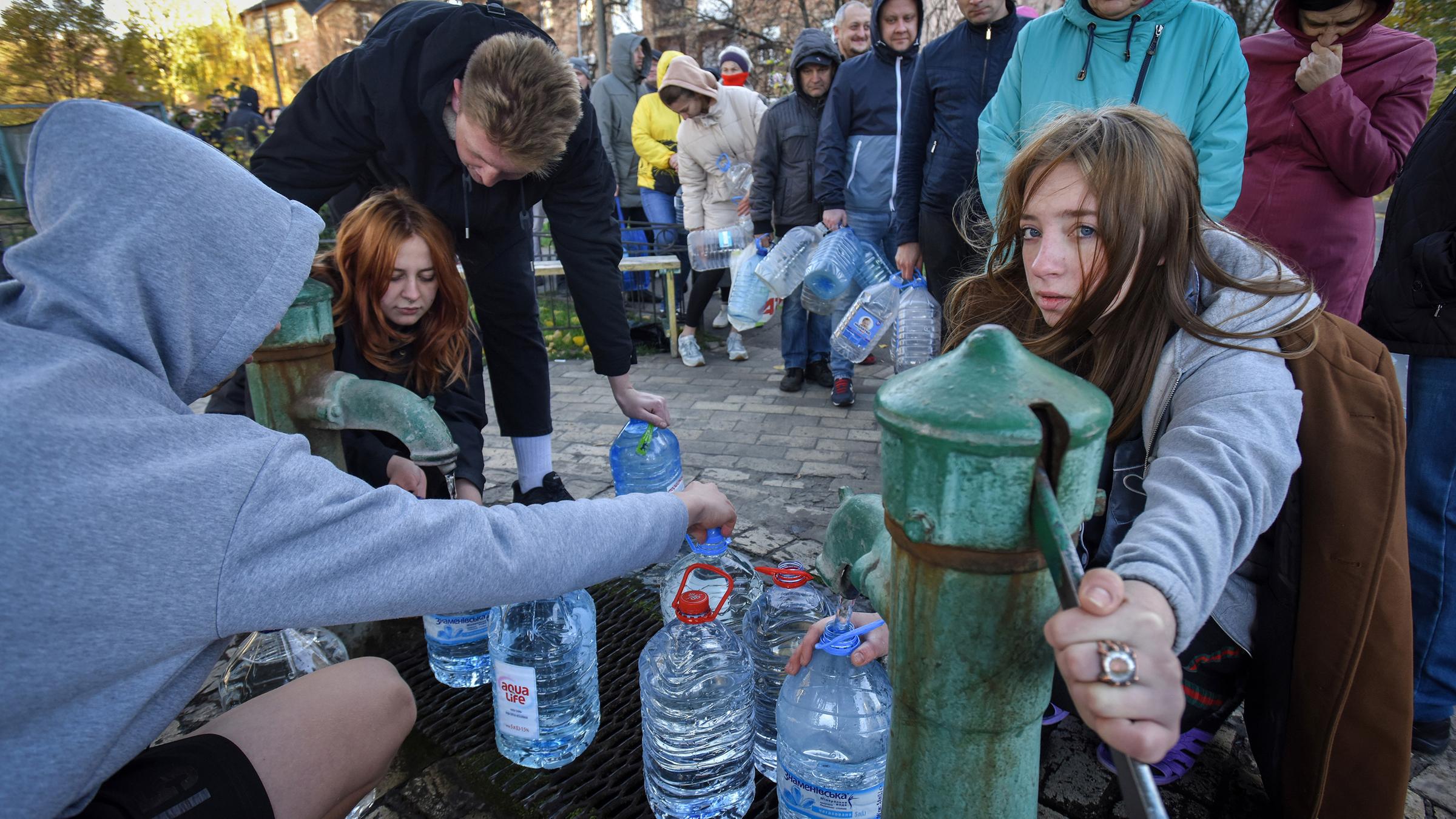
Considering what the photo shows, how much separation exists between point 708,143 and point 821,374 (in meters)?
2.08

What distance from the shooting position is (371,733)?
1.68 meters

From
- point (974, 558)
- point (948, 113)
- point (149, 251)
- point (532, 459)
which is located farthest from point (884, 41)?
point (974, 558)

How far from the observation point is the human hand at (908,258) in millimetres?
4348

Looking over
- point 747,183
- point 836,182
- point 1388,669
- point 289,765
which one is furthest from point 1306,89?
point 747,183

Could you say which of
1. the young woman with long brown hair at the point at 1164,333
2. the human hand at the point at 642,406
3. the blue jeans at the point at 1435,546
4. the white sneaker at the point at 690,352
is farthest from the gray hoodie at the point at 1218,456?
the white sneaker at the point at 690,352

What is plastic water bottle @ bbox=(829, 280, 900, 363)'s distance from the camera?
187 inches

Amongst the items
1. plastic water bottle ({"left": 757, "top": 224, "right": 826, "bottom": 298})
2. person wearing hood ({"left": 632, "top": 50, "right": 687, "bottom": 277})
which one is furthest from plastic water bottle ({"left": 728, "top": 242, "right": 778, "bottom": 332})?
person wearing hood ({"left": 632, "top": 50, "right": 687, "bottom": 277})

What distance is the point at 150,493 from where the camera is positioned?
3.75 feet

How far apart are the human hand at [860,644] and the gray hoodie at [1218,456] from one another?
0.62 metres

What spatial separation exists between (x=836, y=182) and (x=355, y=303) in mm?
3205

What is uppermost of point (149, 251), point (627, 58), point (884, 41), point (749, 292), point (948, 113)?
point (627, 58)

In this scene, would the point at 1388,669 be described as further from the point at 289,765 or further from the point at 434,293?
the point at 434,293

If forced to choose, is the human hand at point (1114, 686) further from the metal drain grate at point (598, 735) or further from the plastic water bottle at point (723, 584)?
the plastic water bottle at point (723, 584)

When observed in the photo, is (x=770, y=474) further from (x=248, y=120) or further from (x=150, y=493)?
(x=248, y=120)
